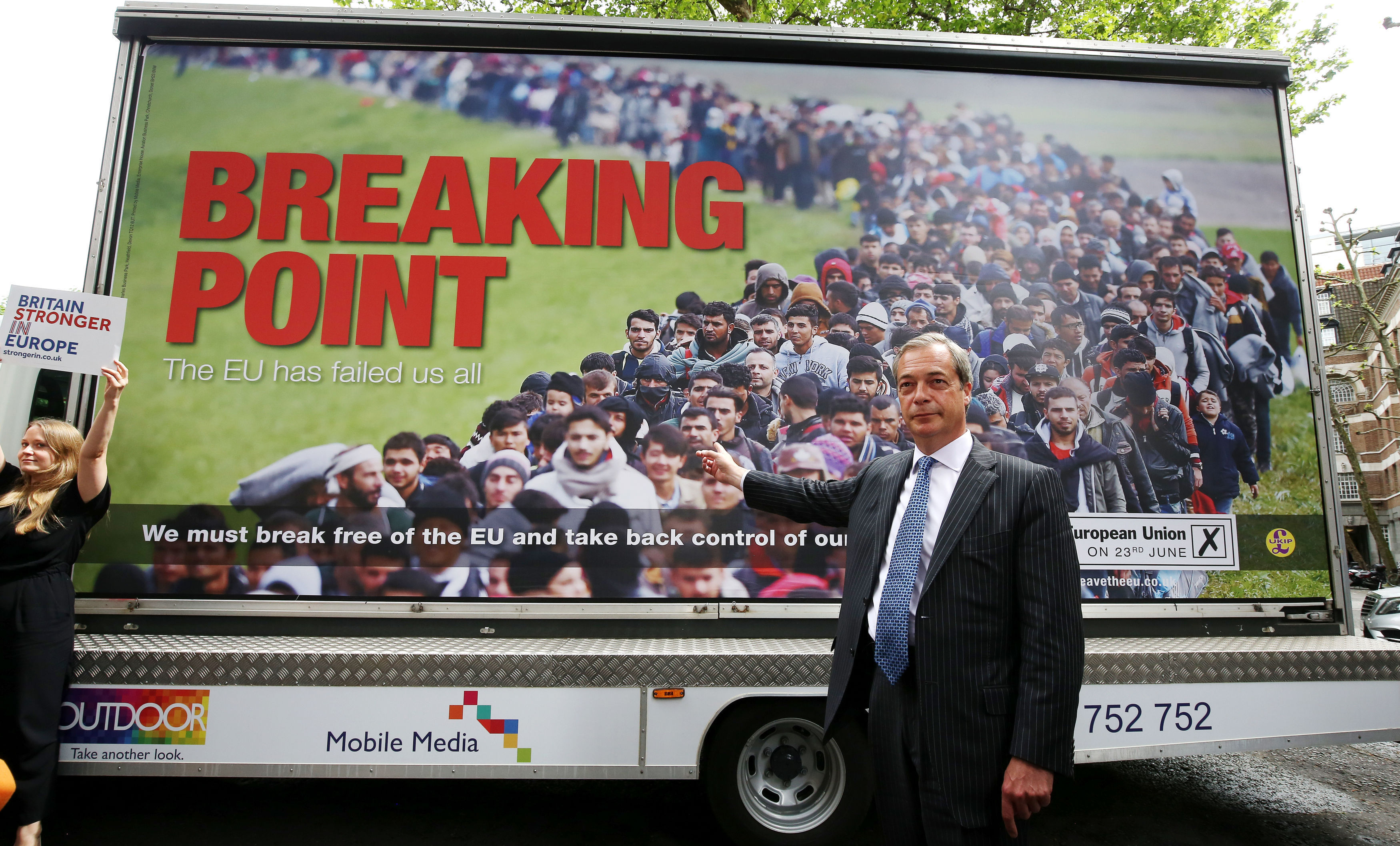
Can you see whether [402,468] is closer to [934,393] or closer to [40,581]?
[40,581]

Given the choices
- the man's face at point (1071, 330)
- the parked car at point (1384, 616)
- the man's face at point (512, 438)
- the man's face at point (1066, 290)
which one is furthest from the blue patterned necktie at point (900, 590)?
the parked car at point (1384, 616)

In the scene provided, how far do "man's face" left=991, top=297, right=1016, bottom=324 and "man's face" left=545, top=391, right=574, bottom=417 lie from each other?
207 cm

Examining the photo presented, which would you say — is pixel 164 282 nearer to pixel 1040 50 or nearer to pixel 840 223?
pixel 840 223

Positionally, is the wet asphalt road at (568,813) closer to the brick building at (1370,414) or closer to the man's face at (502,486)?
the man's face at (502,486)

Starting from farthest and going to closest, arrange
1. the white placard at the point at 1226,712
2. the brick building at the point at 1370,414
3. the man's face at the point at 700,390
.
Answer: the brick building at the point at 1370,414
the man's face at the point at 700,390
the white placard at the point at 1226,712

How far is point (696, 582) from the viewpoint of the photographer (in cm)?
336

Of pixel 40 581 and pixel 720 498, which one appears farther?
pixel 720 498

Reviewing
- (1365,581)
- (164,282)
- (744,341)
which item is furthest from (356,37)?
(1365,581)

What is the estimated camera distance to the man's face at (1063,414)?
351 centimetres

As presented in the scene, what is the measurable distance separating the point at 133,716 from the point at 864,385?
11.5 feet

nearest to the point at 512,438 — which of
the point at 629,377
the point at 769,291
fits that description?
the point at 629,377

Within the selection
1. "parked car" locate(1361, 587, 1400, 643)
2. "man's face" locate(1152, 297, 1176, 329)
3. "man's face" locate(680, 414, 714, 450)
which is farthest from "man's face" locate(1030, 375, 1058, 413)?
"parked car" locate(1361, 587, 1400, 643)

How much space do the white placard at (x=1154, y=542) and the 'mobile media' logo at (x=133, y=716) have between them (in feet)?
13.2

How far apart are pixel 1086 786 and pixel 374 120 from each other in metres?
5.37
